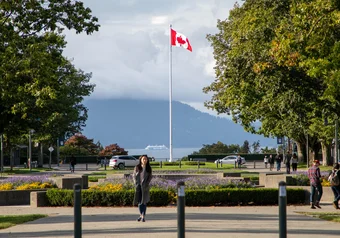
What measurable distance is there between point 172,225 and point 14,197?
1231 cm

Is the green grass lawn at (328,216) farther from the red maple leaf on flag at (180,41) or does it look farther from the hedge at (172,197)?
the red maple leaf on flag at (180,41)

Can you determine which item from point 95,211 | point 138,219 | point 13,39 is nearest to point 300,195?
point 95,211

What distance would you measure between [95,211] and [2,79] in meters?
4.85

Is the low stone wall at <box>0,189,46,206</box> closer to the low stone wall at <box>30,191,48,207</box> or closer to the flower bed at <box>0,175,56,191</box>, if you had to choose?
the flower bed at <box>0,175,56,191</box>

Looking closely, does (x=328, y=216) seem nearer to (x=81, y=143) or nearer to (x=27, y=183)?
(x=27, y=183)

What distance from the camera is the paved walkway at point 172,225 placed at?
15562mm

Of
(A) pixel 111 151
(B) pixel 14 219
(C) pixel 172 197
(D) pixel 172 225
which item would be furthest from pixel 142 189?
(A) pixel 111 151

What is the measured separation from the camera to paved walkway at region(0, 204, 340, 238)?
51.1 ft

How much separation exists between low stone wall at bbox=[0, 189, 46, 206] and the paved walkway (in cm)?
512

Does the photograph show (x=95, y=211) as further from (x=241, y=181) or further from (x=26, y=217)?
Answer: (x=241, y=181)

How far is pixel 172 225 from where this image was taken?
17.3 m

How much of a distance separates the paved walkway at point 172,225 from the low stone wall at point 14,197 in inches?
202

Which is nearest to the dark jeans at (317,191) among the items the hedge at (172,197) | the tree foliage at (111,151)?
the hedge at (172,197)

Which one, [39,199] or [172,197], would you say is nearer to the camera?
[172,197]
